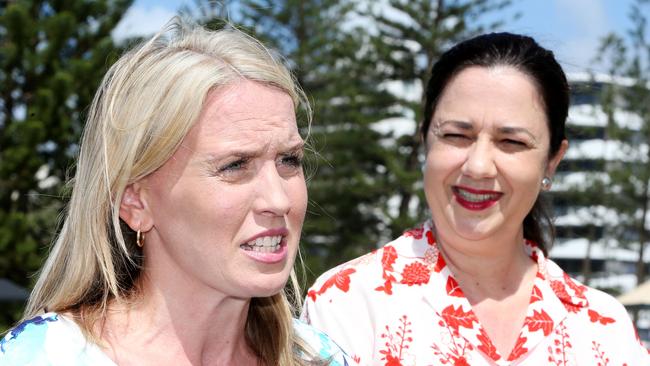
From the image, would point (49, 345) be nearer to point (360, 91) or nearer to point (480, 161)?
point (480, 161)

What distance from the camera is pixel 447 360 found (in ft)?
8.65

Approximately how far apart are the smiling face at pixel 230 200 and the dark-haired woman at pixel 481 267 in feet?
3.01

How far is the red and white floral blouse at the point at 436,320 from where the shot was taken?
104 inches

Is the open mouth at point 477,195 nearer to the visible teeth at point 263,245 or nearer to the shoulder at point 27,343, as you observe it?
the visible teeth at point 263,245

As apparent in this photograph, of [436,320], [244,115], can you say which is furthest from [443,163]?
[244,115]

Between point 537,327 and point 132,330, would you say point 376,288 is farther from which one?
point 132,330

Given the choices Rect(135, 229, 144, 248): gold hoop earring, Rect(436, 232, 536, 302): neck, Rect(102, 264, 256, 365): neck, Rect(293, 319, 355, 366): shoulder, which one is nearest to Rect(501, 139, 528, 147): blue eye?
Rect(436, 232, 536, 302): neck

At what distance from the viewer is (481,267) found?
286cm

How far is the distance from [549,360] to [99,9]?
765 inches

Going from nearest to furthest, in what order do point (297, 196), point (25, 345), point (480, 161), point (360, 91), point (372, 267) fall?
1. point (25, 345)
2. point (297, 196)
3. point (480, 161)
4. point (372, 267)
5. point (360, 91)

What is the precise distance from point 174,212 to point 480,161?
117 centimetres

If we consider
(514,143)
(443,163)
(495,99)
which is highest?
(495,99)

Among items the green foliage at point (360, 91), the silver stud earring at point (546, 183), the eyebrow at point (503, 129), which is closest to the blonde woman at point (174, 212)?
the eyebrow at point (503, 129)

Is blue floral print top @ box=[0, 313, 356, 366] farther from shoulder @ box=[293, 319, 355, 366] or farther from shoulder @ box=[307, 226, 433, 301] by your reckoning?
shoulder @ box=[307, 226, 433, 301]
